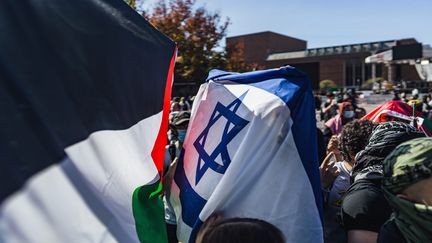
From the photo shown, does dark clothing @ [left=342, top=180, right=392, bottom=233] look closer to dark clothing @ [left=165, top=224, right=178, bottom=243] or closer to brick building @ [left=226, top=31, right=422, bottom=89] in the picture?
dark clothing @ [left=165, top=224, right=178, bottom=243]

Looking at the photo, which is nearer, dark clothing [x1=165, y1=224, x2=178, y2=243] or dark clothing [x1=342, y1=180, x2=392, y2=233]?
dark clothing [x1=342, y1=180, x2=392, y2=233]

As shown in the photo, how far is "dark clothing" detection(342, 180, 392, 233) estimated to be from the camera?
71.6 inches

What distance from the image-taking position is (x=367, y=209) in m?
1.83

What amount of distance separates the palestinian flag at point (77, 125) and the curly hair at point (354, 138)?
118cm

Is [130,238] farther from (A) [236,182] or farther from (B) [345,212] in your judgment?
(B) [345,212]

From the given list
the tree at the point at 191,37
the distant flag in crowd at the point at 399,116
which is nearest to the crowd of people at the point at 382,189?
the distant flag in crowd at the point at 399,116

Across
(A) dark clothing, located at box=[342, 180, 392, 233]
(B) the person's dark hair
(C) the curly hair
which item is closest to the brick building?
(C) the curly hair

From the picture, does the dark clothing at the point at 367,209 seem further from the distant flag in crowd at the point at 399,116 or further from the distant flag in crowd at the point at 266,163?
the distant flag in crowd at the point at 399,116

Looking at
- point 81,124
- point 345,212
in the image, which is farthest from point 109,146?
point 345,212

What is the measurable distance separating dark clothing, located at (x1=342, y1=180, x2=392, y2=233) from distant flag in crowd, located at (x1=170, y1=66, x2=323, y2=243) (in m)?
0.13

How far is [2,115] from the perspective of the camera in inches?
44.6

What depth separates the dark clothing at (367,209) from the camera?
5.96 feet

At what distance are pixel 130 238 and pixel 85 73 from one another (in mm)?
639

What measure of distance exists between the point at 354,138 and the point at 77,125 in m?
1.69
